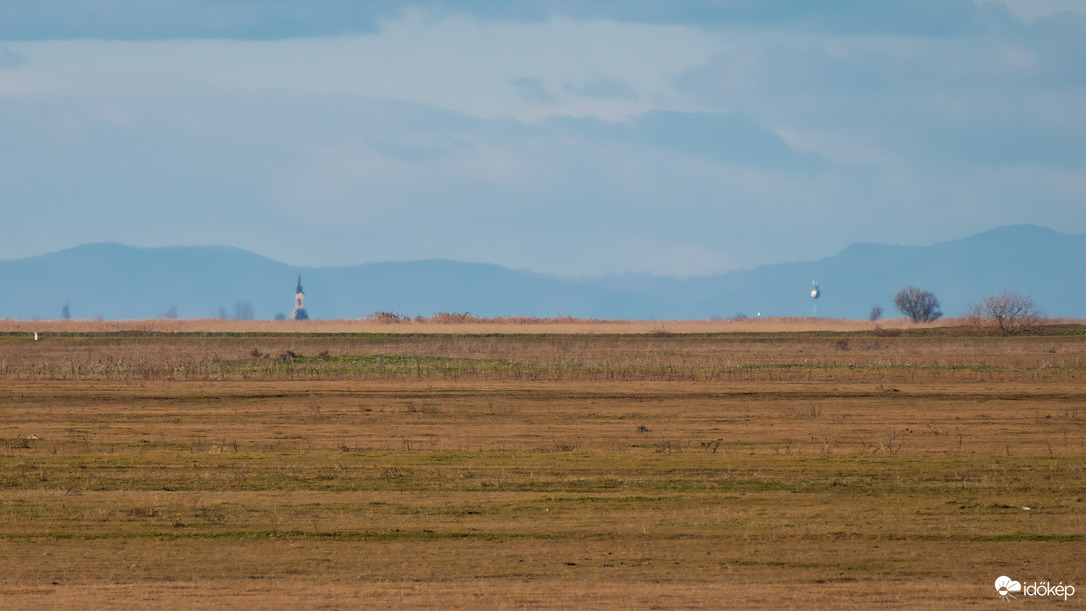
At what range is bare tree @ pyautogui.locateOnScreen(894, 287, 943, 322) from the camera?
13750cm

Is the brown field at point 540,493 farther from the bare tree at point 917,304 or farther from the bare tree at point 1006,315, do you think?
the bare tree at point 917,304

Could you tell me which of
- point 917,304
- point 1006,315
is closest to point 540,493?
point 1006,315

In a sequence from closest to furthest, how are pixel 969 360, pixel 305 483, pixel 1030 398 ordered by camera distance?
pixel 305 483, pixel 1030 398, pixel 969 360

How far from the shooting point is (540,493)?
17031 millimetres

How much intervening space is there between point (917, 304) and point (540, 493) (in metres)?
130

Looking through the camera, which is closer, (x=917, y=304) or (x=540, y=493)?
(x=540, y=493)

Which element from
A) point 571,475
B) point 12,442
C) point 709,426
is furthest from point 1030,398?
point 12,442

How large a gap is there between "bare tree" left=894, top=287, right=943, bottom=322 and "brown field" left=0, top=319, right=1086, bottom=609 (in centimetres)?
10372

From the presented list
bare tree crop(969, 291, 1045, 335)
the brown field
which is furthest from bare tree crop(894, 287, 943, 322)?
the brown field

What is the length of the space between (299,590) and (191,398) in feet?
76.4

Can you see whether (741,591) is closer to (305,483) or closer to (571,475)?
(571,475)

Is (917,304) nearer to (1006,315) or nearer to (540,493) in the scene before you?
(1006,315)

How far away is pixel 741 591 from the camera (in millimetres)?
11461

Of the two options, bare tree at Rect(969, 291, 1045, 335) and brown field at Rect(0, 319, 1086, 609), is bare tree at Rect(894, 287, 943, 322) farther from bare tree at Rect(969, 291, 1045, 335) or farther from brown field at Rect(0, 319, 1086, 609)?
brown field at Rect(0, 319, 1086, 609)
